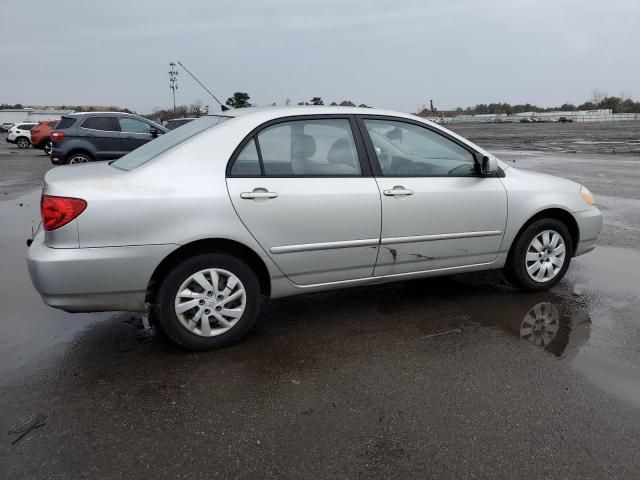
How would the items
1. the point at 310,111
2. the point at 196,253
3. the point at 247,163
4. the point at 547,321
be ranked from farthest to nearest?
the point at 547,321, the point at 310,111, the point at 247,163, the point at 196,253

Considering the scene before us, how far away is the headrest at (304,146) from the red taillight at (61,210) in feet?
4.87

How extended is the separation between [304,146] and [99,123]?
41.0 ft

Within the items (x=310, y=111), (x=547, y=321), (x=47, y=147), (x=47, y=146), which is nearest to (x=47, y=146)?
(x=47, y=146)

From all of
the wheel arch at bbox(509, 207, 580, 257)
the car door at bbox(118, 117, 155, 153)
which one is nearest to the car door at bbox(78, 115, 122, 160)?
the car door at bbox(118, 117, 155, 153)

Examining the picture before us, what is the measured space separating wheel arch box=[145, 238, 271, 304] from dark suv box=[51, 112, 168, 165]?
1155cm

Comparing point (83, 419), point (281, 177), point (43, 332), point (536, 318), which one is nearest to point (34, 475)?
point (83, 419)

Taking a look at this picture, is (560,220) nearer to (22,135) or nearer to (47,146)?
(47,146)

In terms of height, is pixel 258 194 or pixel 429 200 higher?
pixel 258 194

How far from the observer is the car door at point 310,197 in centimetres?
357

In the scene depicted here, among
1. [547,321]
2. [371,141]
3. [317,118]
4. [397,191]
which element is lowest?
[547,321]

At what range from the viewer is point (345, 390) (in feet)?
10.2

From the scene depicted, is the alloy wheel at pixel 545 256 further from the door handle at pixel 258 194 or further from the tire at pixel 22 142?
the tire at pixel 22 142

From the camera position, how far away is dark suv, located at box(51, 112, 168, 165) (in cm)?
1420

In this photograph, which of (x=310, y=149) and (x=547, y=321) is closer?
(x=310, y=149)
